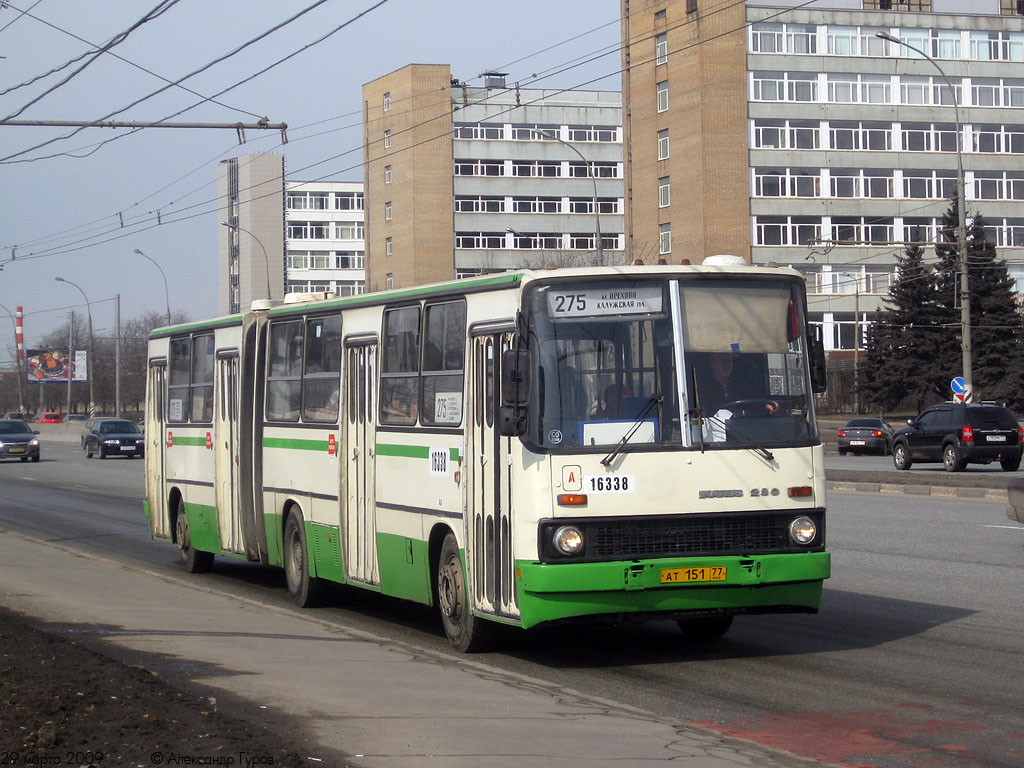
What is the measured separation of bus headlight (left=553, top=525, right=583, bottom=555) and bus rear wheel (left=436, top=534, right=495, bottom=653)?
115cm

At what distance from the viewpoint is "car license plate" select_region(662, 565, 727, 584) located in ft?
30.6

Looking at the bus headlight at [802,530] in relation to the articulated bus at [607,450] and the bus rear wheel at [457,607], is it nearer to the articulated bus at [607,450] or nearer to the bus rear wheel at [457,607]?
the articulated bus at [607,450]

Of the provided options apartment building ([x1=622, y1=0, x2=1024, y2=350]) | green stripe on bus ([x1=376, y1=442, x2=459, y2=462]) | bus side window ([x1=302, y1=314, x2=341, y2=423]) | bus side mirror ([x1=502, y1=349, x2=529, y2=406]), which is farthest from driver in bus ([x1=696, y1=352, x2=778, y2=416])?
apartment building ([x1=622, y1=0, x2=1024, y2=350])

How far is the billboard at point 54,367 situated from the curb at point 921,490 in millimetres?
95150

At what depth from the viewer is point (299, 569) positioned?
13539mm

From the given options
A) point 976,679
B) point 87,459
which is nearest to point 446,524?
point 976,679

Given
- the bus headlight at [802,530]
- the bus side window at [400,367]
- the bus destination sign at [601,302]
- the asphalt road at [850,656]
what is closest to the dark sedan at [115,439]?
the asphalt road at [850,656]

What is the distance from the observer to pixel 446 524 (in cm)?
1052

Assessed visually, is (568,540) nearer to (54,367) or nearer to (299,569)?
(299,569)

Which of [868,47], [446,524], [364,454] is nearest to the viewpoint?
[446,524]

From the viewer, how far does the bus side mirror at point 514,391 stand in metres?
9.32

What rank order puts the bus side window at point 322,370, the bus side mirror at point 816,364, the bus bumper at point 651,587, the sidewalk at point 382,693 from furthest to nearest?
the bus side window at point 322,370 < the bus side mirror at point 816,364 < the bus bumper at point 651,587 < the sidewalk at point 382,693

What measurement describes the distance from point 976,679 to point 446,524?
3880 millimetres

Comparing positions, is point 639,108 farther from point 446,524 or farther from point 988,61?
point 446,524
